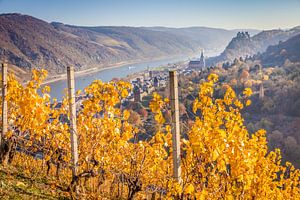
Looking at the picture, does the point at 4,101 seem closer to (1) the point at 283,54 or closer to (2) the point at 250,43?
(1) the point at 283,54

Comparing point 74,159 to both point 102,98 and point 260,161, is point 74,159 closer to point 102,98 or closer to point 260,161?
point 102,98

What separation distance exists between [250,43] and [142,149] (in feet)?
485

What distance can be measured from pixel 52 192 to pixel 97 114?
1.19 meters

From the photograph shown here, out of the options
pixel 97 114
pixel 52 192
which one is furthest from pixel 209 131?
pixel 52 192

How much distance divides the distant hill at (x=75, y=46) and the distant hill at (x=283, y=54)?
49.7 metres

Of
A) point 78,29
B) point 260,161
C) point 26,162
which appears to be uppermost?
point 78,29

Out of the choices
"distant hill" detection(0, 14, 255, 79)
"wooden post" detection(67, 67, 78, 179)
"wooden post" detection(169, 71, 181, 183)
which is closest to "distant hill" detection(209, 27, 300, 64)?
"distant hill" detection(0, 14, 255, 79)

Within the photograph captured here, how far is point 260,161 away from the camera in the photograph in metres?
4.03

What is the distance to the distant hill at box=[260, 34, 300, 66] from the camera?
7814cm

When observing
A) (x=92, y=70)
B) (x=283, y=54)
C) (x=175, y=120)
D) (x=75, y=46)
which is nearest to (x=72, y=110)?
(x=175, y=120)

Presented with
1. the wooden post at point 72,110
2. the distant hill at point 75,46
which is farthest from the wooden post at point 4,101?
the distant hill at point 75,46

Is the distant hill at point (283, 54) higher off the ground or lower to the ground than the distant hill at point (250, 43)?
lower

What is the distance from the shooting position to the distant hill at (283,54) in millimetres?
78144

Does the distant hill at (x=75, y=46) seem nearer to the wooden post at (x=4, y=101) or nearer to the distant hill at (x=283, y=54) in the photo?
the wooden post at (x=4, y=101)
